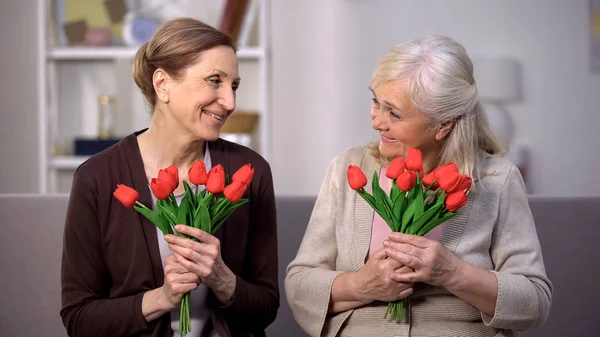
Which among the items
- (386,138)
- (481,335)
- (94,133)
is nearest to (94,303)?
(386,138)

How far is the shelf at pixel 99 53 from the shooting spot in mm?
5371

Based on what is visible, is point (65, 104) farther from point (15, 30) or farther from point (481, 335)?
point (481, 335)

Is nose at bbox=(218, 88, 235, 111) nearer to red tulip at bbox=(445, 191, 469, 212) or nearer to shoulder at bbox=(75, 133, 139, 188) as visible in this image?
shoulder at bbox=(75, 133, 139, 188)

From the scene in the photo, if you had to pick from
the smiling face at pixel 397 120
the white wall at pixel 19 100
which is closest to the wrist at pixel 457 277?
the smiling face at pixel 397 120

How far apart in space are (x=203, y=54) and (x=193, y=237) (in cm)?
46

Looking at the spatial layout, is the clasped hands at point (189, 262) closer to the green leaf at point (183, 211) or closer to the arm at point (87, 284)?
the green leaf at point (183, 211)

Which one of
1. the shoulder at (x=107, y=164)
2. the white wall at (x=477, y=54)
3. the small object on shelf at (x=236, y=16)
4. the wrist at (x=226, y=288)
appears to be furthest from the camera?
the white wall at (x=477, y=54)

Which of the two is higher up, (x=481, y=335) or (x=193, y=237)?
(x=193, y=237)

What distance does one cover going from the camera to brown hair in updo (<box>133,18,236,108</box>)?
1930 mm

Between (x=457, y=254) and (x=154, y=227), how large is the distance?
71cm

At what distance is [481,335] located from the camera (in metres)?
1.95

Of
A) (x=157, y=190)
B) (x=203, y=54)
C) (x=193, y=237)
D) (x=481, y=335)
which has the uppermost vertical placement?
(x=203, y=54)

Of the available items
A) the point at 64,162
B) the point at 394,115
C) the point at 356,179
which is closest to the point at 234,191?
the point at 356,179

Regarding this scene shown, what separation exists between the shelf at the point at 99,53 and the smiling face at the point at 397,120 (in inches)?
137
